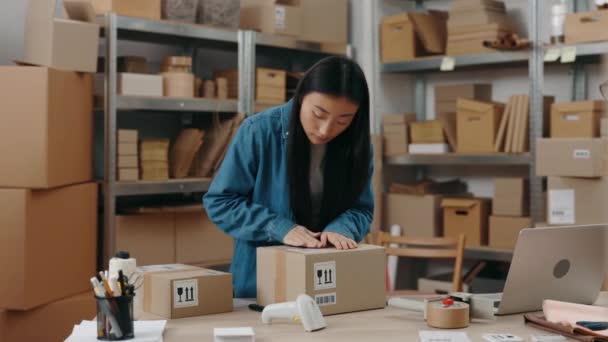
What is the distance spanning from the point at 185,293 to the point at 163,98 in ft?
7.16

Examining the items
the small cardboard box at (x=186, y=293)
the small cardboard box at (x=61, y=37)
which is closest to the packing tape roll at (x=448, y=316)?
the small cardboard box at (x=186, y=293)

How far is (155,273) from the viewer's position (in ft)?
6.73

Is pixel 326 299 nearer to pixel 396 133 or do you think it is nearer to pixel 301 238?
pixel 301 238

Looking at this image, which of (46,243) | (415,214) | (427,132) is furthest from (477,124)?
(46,243)

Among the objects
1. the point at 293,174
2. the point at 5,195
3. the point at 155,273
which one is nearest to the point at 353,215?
the point at 293,174

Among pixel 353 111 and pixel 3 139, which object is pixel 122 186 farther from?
pixel 353 111

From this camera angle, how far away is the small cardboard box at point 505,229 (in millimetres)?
4254

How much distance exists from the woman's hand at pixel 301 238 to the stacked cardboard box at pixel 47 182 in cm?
159

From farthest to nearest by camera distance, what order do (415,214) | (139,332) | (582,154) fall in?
(415,214), (582,154), (139,332)

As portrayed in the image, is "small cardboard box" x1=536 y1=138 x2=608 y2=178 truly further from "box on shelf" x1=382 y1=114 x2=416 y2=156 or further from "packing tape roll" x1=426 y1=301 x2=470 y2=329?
"packing tape roll" x1=426 y1=301 x2=470 y2=329

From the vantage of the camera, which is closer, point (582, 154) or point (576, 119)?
point (582, 154)

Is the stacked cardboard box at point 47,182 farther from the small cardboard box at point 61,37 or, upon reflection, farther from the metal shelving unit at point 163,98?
the metal shelving unit at point 163,98

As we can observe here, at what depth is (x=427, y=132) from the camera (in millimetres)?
4664

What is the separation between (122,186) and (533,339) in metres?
2.53
